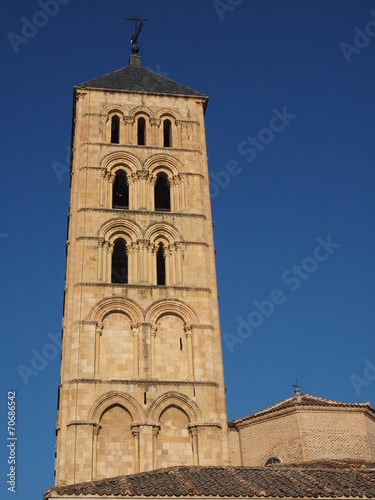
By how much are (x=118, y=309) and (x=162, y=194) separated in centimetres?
659

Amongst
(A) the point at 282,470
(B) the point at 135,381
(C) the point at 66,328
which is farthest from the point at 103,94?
(A) the point at 282,470

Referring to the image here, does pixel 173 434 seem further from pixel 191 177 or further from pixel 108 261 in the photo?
pixel 191 177

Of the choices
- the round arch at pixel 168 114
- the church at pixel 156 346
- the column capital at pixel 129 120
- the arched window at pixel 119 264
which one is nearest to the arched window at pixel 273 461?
the church at pixel 156 346

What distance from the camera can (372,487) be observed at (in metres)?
16.0

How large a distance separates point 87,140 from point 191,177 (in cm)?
419

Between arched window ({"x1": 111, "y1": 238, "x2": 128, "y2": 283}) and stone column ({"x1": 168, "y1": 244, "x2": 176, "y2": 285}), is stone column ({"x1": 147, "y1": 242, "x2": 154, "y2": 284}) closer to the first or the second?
stone column ({"x1": 168, "y1": 244, "x2": 176, "y2": 285})

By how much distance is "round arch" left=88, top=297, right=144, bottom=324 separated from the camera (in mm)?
23359

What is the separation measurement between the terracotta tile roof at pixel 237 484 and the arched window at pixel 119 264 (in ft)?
33.2

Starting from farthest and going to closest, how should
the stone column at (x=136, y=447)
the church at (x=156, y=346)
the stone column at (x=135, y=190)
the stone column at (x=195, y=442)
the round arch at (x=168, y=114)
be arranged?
1. the round arch at (x=168, y=114)
2. the stone column at (x=135, y=190)
3. the stone column at (x=195, y=442)
4. the stone column at (x=136, y=447)
5. the church at (x=156, y=346)

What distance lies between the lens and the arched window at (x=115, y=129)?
28391 mm

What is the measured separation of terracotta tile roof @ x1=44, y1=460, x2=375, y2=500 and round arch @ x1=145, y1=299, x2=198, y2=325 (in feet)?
22.7

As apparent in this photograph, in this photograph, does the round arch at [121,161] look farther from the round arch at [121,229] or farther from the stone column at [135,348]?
the stone column at [135,348]

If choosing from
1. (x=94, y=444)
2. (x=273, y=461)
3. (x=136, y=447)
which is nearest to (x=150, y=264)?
(x=136, y=447)

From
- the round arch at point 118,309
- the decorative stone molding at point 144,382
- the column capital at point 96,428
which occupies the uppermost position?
the round arch at point 118,309
